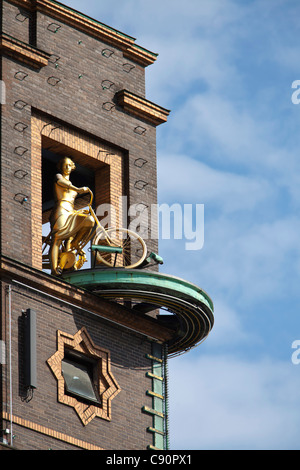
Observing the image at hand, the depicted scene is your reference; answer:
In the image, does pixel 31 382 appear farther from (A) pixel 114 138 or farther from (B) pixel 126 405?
(A) pixel 114 138

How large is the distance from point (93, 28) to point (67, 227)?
19.5 feet

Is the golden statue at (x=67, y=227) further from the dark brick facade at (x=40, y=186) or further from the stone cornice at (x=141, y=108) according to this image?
the stone cornice at (x=141, y=108)

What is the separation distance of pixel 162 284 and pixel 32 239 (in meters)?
3.40

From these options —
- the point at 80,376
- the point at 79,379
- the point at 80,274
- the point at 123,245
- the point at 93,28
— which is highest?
the point at 93,28

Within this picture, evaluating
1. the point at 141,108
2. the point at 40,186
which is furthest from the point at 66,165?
the point at 141,108

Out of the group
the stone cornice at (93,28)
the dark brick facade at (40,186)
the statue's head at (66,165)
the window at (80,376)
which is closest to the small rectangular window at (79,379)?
the window at (80,376)

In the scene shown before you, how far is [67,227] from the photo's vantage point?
2154 inches

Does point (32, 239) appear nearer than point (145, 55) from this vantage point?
Yes

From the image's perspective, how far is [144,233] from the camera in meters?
56.1

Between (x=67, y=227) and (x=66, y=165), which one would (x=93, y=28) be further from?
(x=67, y=227)

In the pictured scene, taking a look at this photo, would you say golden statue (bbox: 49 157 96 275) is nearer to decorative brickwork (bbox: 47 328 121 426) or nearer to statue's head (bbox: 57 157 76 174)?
statue's head (bbox: 57 157 76 174)
